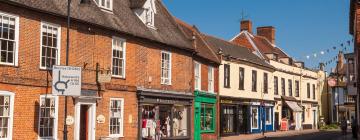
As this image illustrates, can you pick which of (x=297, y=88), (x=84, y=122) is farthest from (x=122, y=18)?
(x=297, y=88)

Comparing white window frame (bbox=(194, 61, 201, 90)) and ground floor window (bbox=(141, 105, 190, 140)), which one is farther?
white window frame (bbox=(194, 61, 201, 90))

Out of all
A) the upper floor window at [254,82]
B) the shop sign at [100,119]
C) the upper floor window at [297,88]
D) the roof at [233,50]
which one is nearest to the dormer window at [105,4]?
the shop sign at [100,119]

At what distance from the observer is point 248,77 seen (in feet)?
150

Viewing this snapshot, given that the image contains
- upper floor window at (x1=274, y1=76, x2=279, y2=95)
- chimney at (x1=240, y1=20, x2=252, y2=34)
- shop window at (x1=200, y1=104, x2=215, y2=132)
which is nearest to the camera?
shop window at (x1=200, y1=104, x2=215, y2=132)

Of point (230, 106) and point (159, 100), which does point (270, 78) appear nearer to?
point (230, 106)

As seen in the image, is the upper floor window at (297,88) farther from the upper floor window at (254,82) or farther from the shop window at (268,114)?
the upper floor window at (254,82)

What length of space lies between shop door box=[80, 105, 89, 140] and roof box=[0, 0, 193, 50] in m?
3.73

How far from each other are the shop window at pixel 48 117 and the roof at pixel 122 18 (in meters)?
3.38

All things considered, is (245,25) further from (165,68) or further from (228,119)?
(165,68)

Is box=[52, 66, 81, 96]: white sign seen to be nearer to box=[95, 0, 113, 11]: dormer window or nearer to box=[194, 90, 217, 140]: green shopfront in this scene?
box=[95, 0, 113, 11]: dormer window

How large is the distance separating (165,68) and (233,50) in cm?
1767

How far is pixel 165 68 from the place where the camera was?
29.0 m

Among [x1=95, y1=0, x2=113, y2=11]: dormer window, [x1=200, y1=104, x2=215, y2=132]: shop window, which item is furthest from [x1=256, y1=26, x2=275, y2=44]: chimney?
[x1=95, y1=0, x2=113, y2=11]: dormer window

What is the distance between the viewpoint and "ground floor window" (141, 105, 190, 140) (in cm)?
2714
